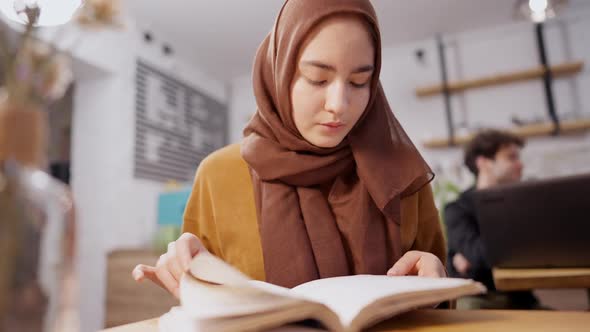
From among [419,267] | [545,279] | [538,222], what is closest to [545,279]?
[545,279]

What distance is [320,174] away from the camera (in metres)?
0.88

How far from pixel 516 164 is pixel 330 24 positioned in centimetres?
177

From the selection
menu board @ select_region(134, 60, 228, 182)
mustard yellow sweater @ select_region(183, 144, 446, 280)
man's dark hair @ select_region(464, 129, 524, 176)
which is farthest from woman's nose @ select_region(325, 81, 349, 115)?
menu board @ select_region(134, 60, 228, 182)

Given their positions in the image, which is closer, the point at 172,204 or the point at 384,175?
the point at 384,175

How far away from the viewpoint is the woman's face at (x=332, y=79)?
2.56 feet

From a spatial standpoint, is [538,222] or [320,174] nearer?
[320,174]

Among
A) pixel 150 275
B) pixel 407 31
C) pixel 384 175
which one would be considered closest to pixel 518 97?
pixel 407 31

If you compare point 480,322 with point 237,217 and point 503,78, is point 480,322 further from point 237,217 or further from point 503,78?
point 503,78

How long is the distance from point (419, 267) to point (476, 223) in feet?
4.34

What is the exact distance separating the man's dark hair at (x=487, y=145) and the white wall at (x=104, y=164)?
2.07 metres

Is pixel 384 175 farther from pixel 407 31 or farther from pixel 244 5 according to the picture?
pixel 407 31

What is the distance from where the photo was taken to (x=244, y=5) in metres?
2.91

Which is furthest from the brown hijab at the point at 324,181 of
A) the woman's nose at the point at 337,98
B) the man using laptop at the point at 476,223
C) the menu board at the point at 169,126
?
the menu board at the point at 169,126

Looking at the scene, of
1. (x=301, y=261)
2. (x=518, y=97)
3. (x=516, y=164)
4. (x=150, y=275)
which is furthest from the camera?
(x=518, y=97)
